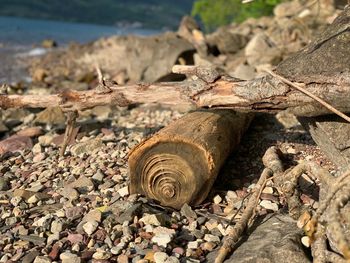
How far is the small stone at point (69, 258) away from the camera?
3.90 metres

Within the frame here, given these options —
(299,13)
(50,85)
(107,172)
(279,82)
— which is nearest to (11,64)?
(50,85)

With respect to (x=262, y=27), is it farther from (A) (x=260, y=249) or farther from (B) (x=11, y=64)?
(A) (x=260, y=249)

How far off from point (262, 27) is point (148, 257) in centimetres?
1724

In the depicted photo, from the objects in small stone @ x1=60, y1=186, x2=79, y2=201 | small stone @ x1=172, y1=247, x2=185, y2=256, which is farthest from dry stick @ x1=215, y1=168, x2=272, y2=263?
small stone @ x1=60, y1=186, x2=79, y2=201

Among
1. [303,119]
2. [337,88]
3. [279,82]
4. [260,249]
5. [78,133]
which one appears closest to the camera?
[260,249]

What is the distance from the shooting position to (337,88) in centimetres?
446

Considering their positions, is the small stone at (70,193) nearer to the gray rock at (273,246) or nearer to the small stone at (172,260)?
the small stone at (172,260)

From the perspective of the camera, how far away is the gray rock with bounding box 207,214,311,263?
3703 mm

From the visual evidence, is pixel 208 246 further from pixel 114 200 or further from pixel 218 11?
pixel 218 11

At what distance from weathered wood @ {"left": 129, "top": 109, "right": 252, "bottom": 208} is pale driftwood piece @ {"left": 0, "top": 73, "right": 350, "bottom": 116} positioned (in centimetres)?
47

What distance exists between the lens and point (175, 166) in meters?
4.84

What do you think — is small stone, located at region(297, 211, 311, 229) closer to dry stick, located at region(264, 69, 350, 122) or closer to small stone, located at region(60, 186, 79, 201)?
dry stick, located at region(264, 69, 350, 122)

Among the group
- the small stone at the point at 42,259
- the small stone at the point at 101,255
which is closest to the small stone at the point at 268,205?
the small stone at the point at 101,255

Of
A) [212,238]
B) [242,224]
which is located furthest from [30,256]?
[242,224]
